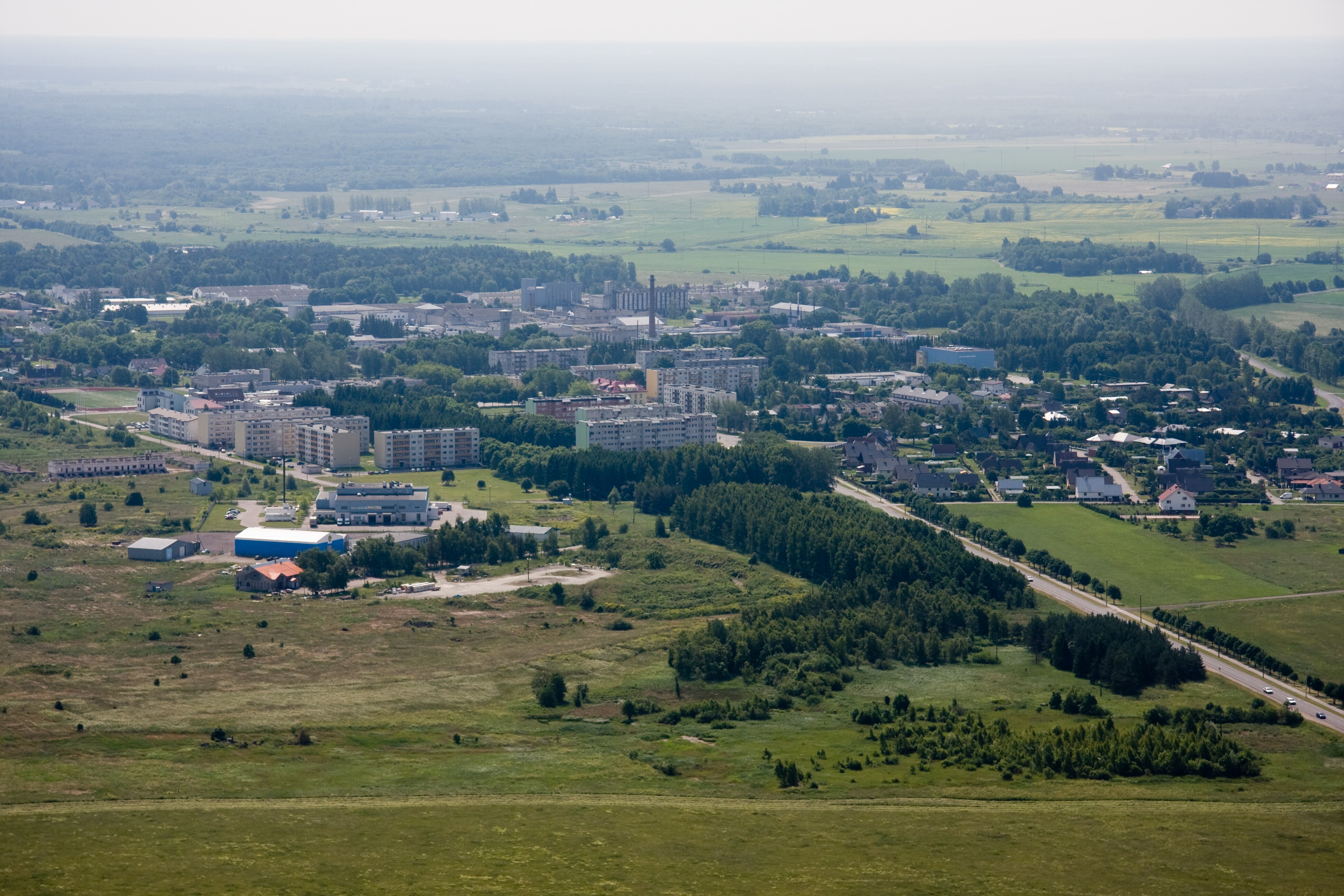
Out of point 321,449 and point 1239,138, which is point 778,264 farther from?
point 1239,138

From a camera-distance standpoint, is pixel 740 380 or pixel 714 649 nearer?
pixel 714 649

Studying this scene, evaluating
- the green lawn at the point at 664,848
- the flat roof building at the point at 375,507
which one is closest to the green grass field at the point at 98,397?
the flat roof building at the point at 375,507

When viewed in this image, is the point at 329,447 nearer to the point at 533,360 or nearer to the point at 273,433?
the point at 273,433

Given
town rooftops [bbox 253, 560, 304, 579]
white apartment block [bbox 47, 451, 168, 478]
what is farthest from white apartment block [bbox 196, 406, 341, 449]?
town rooftops [bbox 253, 560, 304, 579]

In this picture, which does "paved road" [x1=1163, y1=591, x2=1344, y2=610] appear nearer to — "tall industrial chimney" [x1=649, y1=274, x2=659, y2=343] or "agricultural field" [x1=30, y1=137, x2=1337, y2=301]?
"tall industrial chimney" [x1=649, y1=274, x2=659, y2=343]

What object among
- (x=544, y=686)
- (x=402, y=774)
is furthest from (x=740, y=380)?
(x=402, y=774)

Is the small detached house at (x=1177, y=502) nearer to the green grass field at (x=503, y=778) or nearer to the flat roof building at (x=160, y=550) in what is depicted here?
the green grass field at (x=503, y=778)
